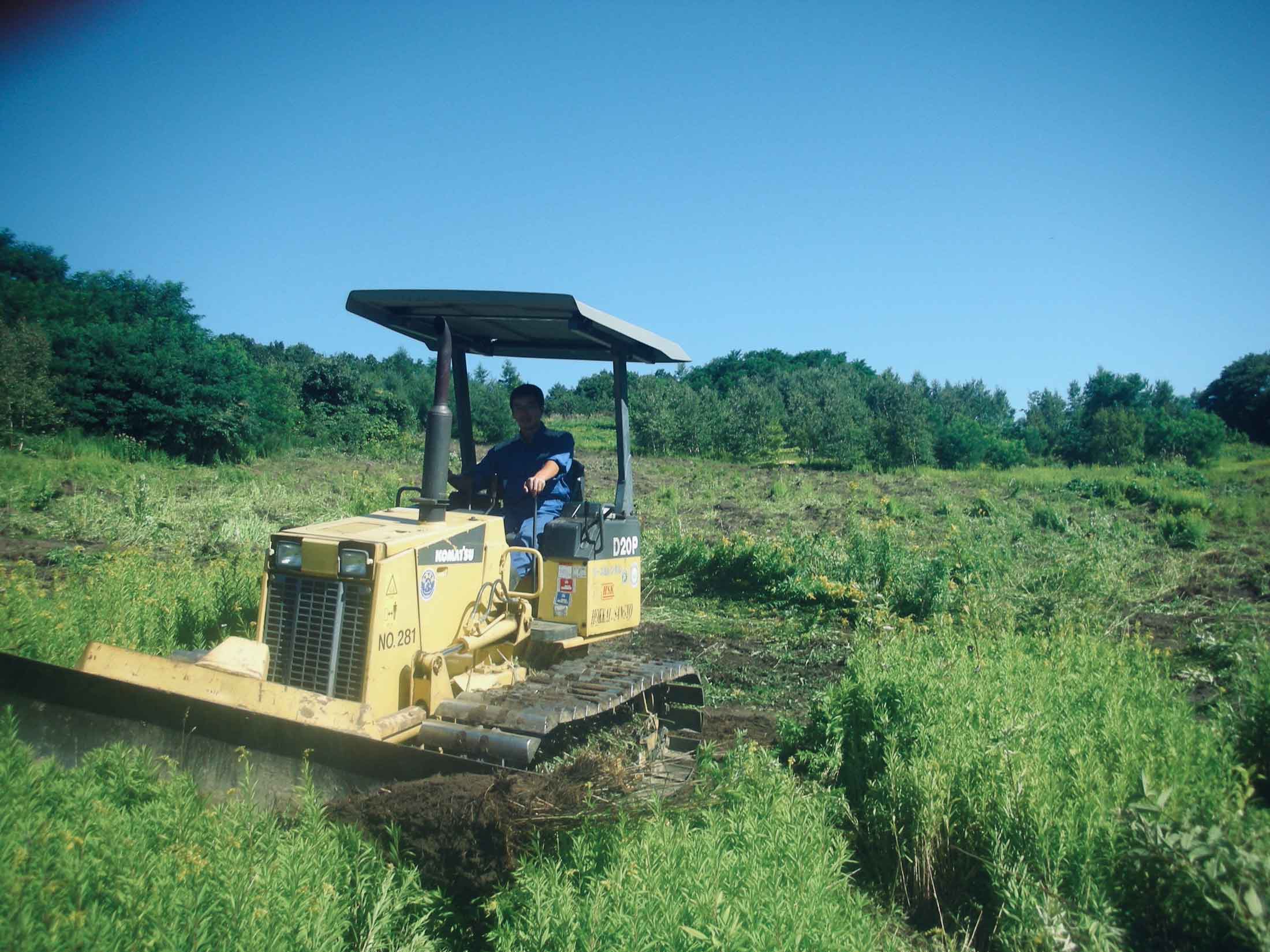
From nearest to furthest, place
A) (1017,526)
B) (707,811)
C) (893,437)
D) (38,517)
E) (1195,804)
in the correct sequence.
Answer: (1195,804) → (707,811) → (38,517) → (1017,526) → (893,437)

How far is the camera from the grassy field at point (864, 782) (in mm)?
3098

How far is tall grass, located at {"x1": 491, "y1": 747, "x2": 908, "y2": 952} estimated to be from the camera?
2977 mm

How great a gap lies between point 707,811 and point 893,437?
31.9 meters

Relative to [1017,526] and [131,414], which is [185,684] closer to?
[1017,526]

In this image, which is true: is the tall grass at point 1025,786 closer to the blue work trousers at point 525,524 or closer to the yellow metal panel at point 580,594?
the yellow metal panel at point 580,594

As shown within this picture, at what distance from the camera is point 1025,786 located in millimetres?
4172

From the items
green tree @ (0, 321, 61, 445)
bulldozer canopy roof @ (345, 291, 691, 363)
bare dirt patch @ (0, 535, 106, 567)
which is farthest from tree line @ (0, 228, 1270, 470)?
bulldozer canopy roof @ (345, 291, 691, 363)

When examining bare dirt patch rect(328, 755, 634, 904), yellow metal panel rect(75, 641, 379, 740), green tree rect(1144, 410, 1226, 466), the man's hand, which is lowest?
bare dirt patch rect(328, 755, 634, 904)

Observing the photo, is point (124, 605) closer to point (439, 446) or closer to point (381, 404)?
point (439, 446)

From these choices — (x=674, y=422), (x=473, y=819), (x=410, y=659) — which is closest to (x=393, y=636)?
(x=410, y=659)

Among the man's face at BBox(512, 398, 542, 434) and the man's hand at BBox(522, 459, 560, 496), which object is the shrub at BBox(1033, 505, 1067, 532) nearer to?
the man's face at BBox(512, 398, 542, 434)

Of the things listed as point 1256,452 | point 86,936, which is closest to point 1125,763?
point 86,936

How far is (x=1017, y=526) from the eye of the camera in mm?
15797

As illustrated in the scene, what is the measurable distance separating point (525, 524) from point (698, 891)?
9.66 ft
